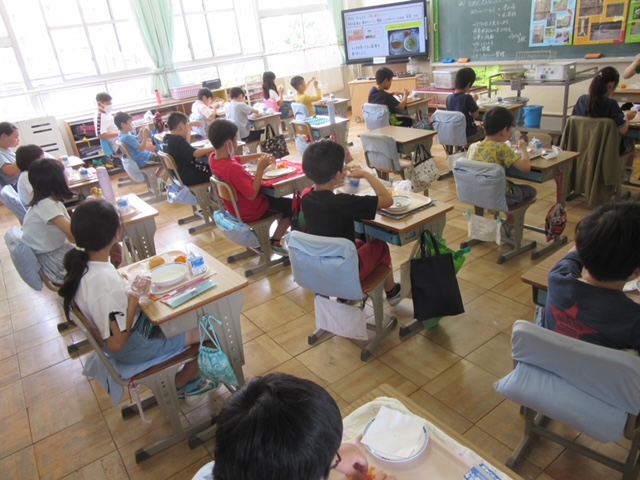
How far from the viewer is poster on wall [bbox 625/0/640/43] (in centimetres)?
536

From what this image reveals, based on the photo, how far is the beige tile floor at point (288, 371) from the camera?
2.19 meters

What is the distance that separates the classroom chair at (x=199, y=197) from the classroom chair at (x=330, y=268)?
2554 millimetres

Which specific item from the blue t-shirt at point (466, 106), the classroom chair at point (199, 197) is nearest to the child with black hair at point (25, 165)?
the classroom chair at point (199, 197)

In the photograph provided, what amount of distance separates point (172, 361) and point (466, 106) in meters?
4.06

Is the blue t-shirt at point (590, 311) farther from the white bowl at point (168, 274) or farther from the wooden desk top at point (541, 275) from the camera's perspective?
the white bowl at point (168, 274)

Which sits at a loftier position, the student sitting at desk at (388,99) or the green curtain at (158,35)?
the green curtain at (158,35)

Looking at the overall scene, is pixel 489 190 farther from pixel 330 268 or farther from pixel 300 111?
pixel 300 111

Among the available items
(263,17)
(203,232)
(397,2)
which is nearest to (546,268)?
(203,232)

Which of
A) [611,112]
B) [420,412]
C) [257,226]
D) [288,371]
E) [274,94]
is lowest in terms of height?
[288,371]

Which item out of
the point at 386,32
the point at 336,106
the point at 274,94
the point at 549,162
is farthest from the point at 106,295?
the point at 386,32

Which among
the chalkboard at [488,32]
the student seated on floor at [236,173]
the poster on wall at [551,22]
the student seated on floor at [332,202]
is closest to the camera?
the student seated on floor at [332,202]

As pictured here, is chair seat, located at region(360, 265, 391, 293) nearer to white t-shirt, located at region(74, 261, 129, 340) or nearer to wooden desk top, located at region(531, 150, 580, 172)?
white t-shirt, located at region(74, 261, 129, 340)

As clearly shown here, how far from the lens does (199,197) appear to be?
4.79 meters

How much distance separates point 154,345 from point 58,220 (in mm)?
1313
